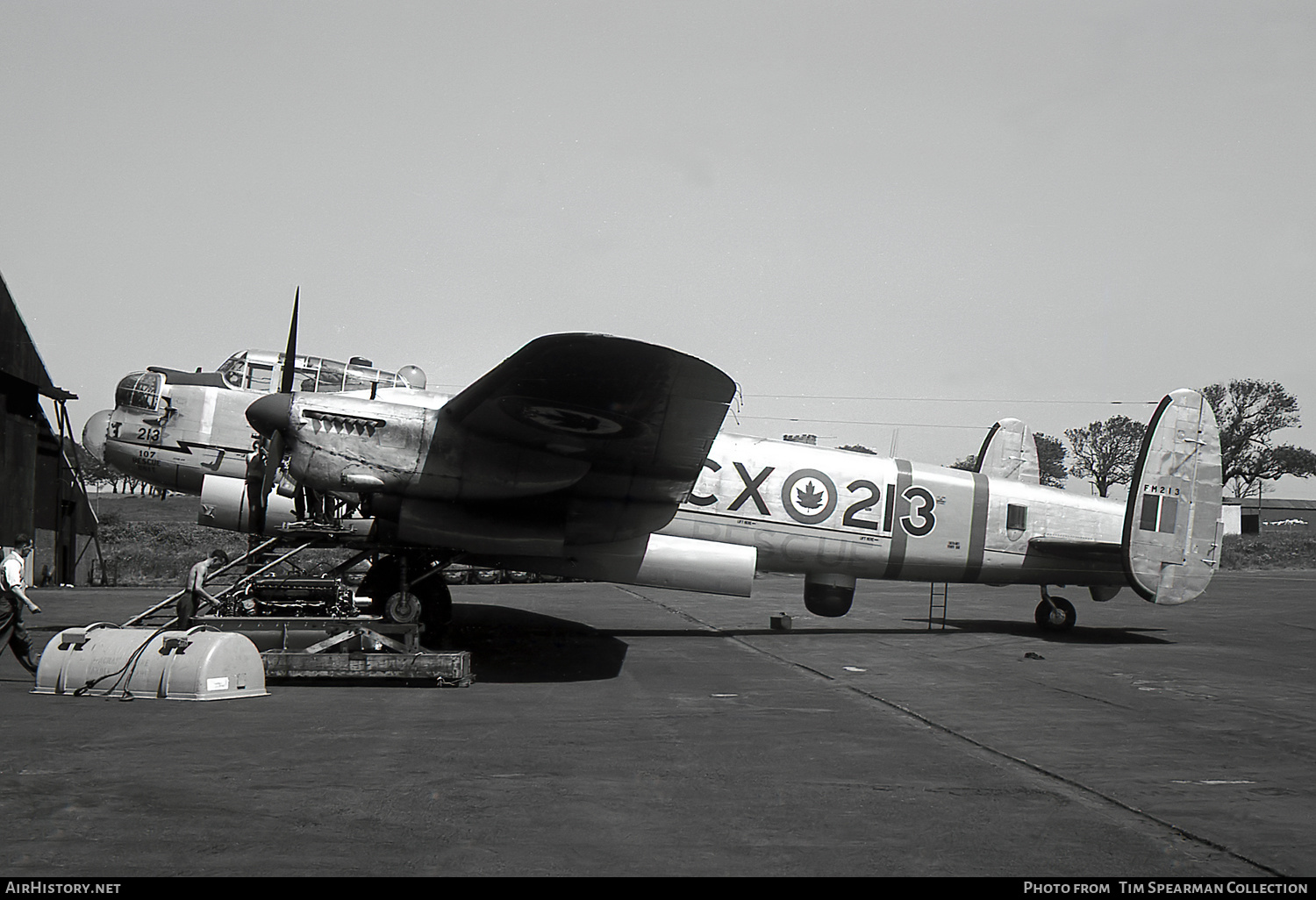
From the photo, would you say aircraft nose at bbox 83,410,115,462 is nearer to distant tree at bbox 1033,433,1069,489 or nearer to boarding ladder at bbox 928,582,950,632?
boarding ladder at bbox 928,582,950,632

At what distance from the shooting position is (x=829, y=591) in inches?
623

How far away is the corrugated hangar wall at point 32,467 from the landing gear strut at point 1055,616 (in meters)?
22.9

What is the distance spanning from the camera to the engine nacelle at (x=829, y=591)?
15781 mm

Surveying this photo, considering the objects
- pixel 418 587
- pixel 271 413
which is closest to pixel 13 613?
pixel 271 413

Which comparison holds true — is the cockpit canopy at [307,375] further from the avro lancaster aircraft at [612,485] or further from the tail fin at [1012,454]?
the tail fin at [1012,454]

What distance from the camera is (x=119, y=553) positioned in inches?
1671

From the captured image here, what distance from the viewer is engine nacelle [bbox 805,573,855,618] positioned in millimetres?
15781

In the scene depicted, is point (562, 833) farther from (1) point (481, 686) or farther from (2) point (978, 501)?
(2) point (978, 501)

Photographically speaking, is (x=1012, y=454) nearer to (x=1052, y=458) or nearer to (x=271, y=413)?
(x=271, y=413)

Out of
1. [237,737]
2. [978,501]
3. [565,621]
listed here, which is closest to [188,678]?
[237,737]

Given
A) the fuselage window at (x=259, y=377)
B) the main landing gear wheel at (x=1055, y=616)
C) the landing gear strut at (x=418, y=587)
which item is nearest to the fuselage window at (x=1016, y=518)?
the main landing gear wheel at (x=1055, y=616)

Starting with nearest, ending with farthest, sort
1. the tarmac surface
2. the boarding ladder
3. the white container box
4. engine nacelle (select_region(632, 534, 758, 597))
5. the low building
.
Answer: the tarmac surface, the white container box, engine nacelle (select_region(632, 534, 758, 597)), the boarding ladder, the low building

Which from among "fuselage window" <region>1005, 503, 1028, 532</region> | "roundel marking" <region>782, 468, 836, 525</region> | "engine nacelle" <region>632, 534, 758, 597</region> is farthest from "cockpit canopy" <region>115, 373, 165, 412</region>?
"fuselage window" <region>1005, 503, 1028, 532</region>

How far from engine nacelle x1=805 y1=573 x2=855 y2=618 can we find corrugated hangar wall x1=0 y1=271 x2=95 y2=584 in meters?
19.4
